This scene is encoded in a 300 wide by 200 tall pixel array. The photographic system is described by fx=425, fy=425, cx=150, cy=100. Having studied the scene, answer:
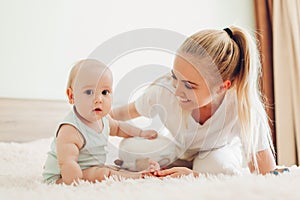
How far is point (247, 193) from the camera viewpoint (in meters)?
0.66

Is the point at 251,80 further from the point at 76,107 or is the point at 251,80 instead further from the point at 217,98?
the point at 76,107

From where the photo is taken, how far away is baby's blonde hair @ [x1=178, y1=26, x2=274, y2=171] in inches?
47.6

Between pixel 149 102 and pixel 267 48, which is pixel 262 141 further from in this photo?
pixel 267 48

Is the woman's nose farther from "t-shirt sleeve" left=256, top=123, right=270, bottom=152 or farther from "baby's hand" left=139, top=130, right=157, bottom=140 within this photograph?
"t-shirt sleeve" left=256, top=123, right=270, bottom=152

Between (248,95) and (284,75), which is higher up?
(248,95)

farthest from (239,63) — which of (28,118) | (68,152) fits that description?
(28,118)

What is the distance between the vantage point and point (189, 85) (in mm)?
1196

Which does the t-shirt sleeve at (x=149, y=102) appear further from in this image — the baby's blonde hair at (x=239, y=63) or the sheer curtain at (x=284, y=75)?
the sheer curtain at (x=284, y=75)

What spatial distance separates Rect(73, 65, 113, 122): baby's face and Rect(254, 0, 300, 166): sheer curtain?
162 centimetres

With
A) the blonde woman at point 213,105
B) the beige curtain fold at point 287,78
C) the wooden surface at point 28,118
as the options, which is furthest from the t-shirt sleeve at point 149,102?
the beige curtain fold at point 287,78

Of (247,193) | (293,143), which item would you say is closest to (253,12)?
(293,143)

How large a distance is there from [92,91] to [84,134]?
0.12 m

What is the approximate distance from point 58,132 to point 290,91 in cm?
175

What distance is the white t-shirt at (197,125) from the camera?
133 cm
